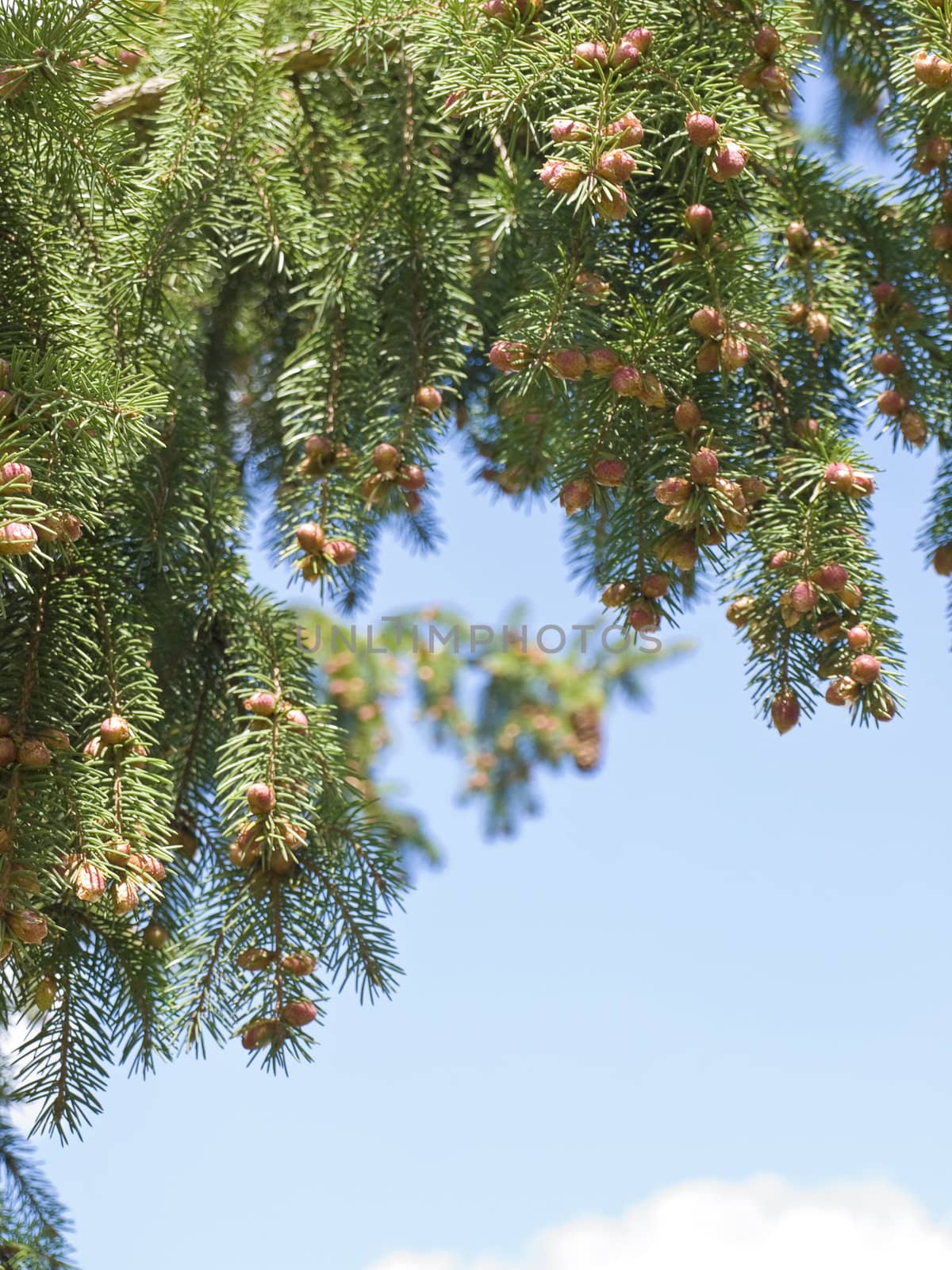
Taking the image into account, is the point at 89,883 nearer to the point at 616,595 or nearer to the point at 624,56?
the point at 616,595

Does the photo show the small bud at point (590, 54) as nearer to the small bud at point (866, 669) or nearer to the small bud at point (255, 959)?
the small bud at point (866, 669)

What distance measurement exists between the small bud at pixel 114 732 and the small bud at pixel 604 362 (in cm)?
48

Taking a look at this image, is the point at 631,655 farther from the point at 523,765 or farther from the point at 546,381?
the point at 546,381

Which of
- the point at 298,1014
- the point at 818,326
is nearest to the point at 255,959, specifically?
the point at 298,1014

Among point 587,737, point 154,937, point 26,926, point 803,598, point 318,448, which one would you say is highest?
point 587,737

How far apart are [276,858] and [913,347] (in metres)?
0.81

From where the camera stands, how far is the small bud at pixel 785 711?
41.8 inches

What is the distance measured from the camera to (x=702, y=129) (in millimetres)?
932

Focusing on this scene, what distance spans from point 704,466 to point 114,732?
525 millimetres

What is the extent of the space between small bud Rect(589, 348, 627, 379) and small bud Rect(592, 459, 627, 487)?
0.08 meters

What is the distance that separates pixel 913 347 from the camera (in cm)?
123

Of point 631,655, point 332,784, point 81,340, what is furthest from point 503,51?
point 631,655

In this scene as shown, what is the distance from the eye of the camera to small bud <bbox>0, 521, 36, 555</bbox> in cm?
78

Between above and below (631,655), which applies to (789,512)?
below
